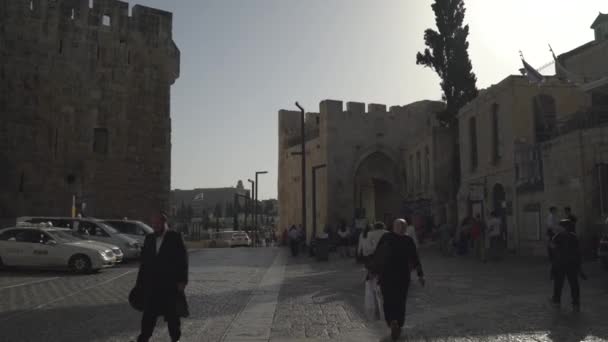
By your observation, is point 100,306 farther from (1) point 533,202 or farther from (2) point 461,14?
(2) point 461,14

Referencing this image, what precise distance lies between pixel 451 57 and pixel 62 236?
2083cm

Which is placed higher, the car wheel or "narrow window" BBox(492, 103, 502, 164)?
"narrow window" BBox(492, 103, 502, 164)

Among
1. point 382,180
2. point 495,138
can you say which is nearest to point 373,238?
point 495,138

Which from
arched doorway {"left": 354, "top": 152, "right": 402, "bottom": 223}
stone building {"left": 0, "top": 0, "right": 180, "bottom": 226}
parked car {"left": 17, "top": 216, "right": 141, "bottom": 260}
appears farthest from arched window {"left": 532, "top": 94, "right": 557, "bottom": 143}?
stone building {"left": 0, "top": 0, "right": 180, "bottom": 226}

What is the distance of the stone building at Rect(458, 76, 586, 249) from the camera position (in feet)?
64.3

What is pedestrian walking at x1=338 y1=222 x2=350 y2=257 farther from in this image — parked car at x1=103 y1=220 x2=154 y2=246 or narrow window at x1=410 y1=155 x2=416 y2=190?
narrow window at x1=410 y1=155 x2=416 y2=190

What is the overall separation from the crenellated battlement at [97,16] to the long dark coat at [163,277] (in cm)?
2828

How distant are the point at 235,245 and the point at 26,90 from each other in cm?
1706

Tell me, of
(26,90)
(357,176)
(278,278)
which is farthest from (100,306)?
(357,176)

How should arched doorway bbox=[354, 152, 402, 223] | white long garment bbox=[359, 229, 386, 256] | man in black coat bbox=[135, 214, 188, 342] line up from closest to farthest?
man in black coat bbox=[135, 214, 188, 342] → white long garment bbox=[359, 229, 386, 256] → arched doorway bbox=[354, 152, 402, 223]

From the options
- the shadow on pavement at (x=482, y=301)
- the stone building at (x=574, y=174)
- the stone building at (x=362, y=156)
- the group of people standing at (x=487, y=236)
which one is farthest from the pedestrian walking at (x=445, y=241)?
the stone building at (x=362, y=156)

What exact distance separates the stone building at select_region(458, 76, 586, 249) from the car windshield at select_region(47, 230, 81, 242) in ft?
41.7

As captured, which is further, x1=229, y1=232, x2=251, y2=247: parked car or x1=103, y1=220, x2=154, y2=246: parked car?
x1=229, y1=232, x2=251, y2=247: parked car

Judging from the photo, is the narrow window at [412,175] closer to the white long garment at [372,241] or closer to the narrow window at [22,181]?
the narrow window at [22,181]
